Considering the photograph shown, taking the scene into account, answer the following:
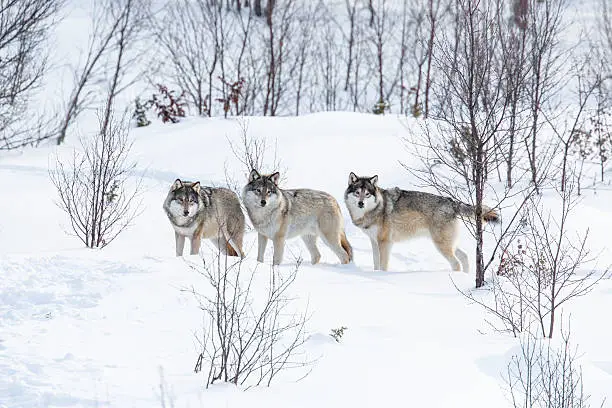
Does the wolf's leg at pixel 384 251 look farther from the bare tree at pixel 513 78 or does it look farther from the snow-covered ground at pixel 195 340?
the bare tree at pixel 513 78

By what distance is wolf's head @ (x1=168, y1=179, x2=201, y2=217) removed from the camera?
10.1 meters

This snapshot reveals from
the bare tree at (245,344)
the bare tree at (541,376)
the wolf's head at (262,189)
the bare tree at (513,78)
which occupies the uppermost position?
the bare tree at (513,78)

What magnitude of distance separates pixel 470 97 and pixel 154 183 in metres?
9.05

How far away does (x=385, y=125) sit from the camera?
65.4ft

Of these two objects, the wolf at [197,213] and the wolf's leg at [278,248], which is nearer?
the wolf at [197,213]

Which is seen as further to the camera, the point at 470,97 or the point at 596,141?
the point at 596,141

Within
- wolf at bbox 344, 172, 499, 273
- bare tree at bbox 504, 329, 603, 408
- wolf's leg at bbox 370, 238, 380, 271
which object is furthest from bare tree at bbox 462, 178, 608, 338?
wolf's leg at bbox 370, 238, 380, 271

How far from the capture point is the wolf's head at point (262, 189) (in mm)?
10500

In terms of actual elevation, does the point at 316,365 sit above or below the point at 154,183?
below

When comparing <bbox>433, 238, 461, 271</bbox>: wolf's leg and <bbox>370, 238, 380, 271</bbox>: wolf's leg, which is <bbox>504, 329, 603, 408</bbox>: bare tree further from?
<bbox>370, 238, 380, 271</bbox>: wolf's leg

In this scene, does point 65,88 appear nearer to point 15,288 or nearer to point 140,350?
point 15,288

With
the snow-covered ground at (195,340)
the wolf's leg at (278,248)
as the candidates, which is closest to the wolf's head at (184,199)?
the wolf's leg at (278,248)

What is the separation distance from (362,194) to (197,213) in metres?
2.46

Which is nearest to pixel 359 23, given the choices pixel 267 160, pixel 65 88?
pixel 65 88
